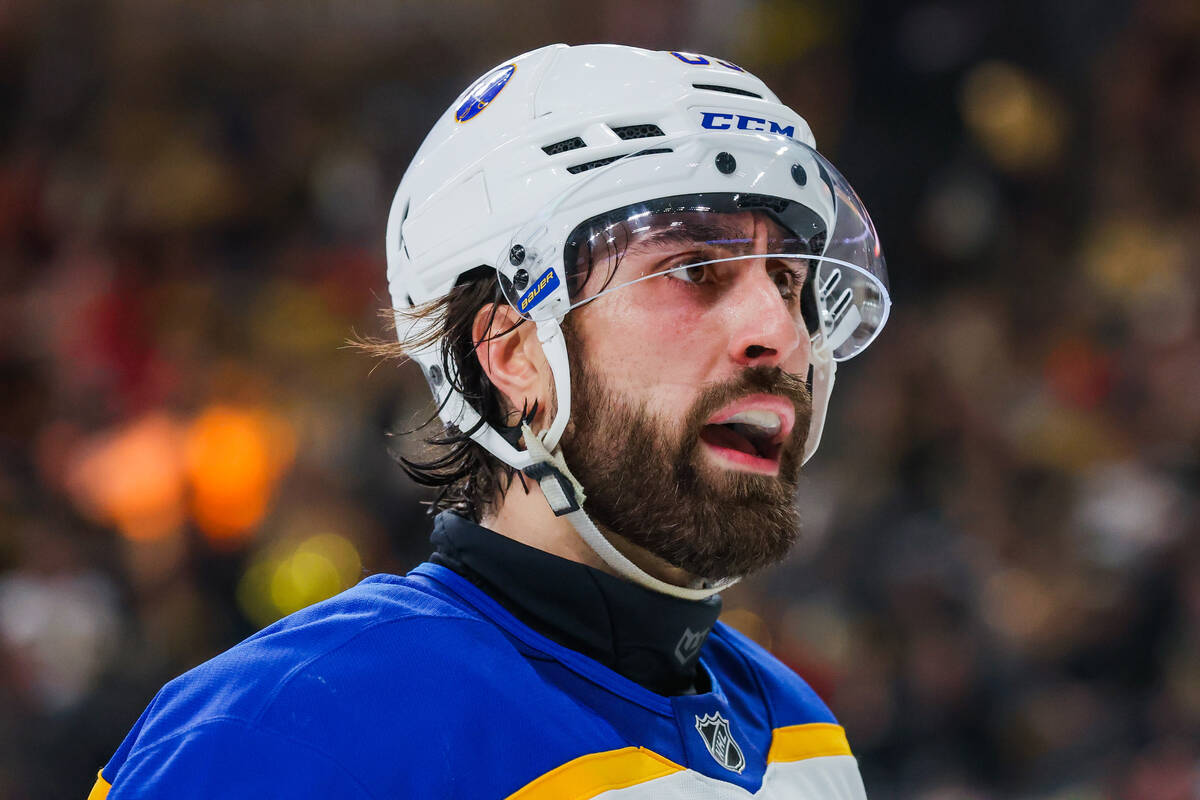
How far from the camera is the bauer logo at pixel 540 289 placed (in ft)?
5.51

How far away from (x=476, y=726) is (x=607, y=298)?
1.83 feet

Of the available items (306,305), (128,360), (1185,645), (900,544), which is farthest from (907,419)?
(128,360)

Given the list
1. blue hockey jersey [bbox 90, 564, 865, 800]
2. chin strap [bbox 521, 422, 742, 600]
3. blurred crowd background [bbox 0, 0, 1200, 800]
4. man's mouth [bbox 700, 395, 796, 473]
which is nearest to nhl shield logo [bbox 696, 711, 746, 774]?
→ blue hockey jersey [bbox 90, 564, 865, 800]

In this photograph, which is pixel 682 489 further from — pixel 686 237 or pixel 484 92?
pixel 484 92

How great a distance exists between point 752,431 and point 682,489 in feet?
0.44

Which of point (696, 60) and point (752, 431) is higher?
point (696, 60)

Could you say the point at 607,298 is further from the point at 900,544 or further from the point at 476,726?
the point at 900,544

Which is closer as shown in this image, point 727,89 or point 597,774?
point 597,774

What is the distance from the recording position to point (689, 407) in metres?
1.64

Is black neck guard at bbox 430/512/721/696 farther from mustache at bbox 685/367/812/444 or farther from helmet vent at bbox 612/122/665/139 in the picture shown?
helmet vent at bbox 612/122/665/139

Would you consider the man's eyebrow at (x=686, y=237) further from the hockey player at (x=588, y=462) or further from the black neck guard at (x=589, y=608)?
the black neck guard at (x=589, y=608)

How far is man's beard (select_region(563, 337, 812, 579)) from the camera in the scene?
163 centimetres

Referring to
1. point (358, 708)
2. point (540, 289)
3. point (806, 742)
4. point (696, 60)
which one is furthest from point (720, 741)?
point (696, 60)

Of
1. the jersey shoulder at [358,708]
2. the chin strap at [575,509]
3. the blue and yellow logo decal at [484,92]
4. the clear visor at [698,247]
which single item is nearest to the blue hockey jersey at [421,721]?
the jersey shoulder at [358,708]
